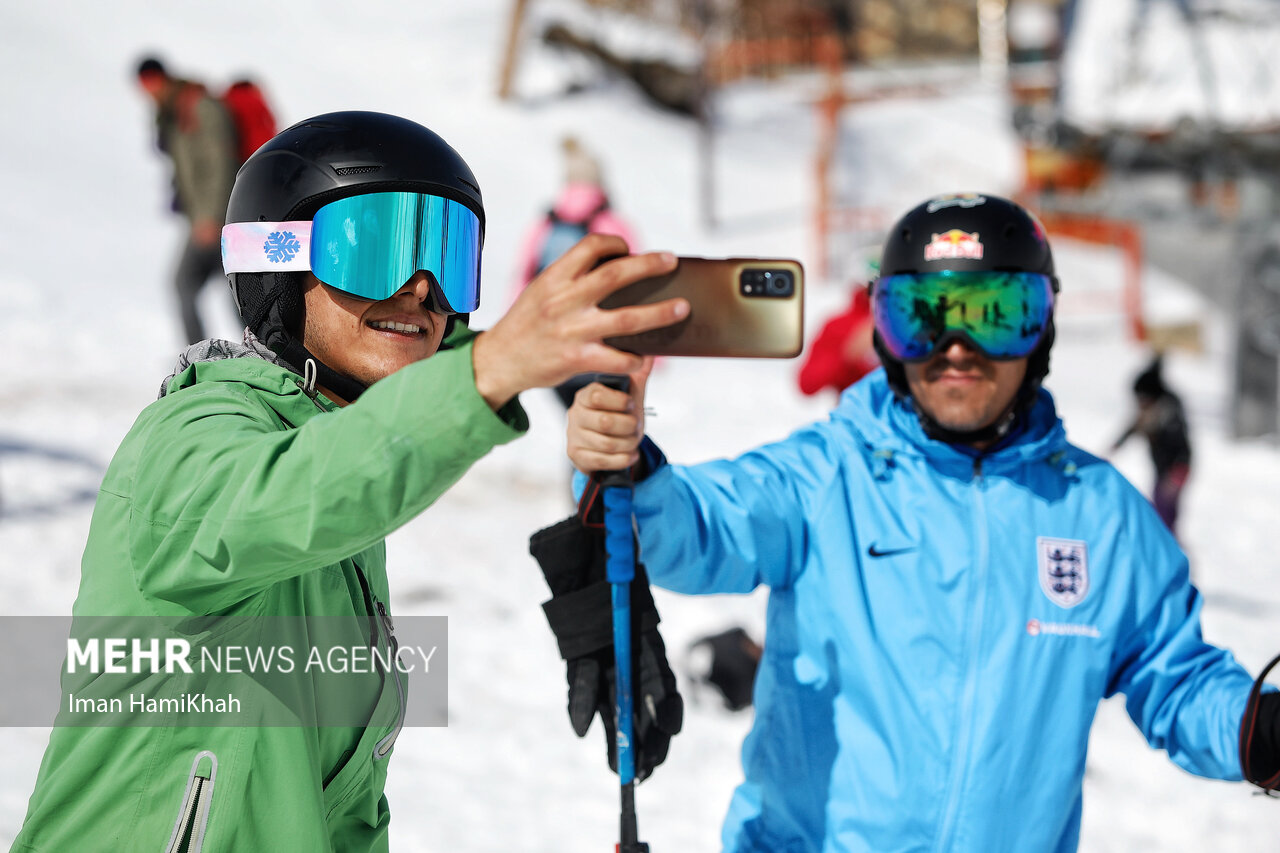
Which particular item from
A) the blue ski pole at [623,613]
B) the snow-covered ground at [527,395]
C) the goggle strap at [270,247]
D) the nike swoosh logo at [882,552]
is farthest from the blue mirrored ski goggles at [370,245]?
the snow-covered ground at [527,395]

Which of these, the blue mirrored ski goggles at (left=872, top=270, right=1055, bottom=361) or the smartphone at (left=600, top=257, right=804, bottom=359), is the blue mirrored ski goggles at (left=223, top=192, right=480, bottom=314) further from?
the blue mirrored ski goggles at (left=872, top=270, right=1055, bottom=361)

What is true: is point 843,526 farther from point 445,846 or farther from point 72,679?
point 445,846

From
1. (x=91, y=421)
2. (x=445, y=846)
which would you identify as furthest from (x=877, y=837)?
(x=91, y=421)

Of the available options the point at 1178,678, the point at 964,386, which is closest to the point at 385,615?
the point at 964,386

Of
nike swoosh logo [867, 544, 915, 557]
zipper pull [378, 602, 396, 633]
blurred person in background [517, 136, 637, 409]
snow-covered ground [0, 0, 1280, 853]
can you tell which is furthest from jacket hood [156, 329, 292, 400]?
blurred person in background [517, 136, 637, 409]

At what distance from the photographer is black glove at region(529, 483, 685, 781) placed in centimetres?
188

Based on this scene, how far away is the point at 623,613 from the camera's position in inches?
72.7

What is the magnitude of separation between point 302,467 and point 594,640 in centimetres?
81

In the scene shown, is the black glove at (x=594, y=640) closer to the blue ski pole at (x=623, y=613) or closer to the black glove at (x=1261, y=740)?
the blue ski pole at (x=623, y=613)

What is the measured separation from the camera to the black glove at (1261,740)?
2080 millimetres

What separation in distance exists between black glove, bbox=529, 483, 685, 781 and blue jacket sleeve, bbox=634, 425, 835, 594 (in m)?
0.12

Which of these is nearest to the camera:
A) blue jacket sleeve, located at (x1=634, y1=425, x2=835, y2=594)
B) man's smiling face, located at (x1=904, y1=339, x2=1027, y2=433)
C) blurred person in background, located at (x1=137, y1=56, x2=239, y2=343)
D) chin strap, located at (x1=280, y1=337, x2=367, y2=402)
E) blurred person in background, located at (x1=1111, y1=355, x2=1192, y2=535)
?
chin strap, located at (x1=280, y1=337, x2=367, y2=402)

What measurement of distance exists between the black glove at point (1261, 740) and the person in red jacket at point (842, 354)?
335 centimetres

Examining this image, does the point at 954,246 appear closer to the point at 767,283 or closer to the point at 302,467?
the point at 767,283
